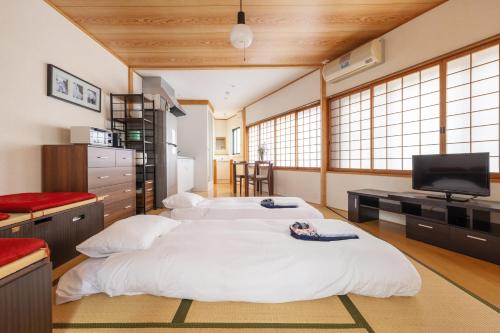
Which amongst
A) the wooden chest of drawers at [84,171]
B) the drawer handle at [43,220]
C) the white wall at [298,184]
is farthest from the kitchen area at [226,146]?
the drawer handle at [43,220]

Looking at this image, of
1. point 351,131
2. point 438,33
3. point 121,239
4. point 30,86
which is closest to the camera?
point 121,239

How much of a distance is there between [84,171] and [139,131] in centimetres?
162

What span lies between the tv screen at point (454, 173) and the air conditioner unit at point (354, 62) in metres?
1.59

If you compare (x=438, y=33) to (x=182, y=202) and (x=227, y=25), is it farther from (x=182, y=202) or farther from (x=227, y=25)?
(x=182, y=202)

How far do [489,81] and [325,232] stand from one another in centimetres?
245

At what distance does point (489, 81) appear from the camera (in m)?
2.27

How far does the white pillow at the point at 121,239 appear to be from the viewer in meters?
1.35

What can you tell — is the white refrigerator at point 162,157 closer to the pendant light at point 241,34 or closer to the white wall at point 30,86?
the white wall at point 30,86

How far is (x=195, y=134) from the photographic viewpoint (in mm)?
6320

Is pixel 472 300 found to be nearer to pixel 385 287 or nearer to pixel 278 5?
pixel 385 287

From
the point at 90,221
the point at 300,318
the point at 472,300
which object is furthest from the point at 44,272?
the point at 472,300

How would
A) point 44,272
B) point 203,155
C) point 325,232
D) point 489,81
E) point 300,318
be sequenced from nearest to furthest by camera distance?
point 44,272 < point 300,318 < point 325,232 < point 489,81 < point 203,155

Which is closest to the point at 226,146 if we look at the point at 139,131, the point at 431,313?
the point at 139,131

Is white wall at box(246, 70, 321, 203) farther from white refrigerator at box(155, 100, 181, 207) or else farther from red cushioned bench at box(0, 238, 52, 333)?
red cushioned bench at box(0, 238, 52, 333)
